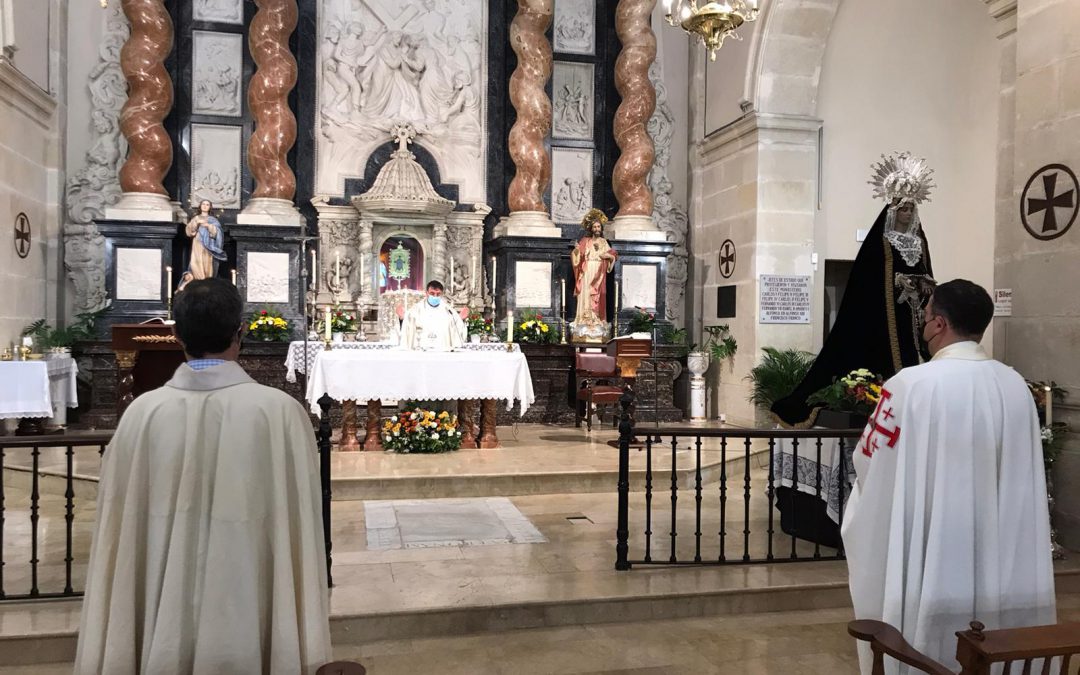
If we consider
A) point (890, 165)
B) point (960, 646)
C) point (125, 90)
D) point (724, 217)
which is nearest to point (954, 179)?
point (724, 217)

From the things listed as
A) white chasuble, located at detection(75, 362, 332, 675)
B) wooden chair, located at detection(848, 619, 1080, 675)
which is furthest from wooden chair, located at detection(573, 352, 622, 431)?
white chasuble, located at detection(75, 362, 332, 675)

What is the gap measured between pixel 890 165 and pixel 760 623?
361 cm

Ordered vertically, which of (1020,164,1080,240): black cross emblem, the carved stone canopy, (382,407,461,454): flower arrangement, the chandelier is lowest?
(382,407,461,454): flower arrangement

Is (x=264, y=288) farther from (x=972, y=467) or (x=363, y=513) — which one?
(x=972, y=467)

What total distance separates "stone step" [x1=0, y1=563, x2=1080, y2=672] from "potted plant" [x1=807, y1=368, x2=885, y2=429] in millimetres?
1211

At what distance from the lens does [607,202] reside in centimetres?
1413

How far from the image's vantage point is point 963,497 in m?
3.15

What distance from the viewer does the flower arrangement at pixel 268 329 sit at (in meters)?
11.6

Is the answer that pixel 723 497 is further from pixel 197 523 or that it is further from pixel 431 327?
pixel 431 327

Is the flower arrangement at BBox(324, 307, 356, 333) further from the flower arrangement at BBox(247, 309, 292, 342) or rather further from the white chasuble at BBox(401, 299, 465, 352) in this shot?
the white chasuble at BBox(401, 299, 465, 352)

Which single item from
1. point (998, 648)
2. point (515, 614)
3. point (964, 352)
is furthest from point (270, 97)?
point (998, 648)

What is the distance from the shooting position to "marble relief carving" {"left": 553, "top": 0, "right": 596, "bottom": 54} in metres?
13.9

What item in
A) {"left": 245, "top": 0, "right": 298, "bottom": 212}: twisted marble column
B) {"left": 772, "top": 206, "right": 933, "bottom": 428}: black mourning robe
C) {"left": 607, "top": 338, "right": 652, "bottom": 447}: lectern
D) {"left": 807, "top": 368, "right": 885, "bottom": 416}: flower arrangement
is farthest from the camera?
{"left": 245, "top": 0, "right": 298, "bottom": 212}: twisted marble column

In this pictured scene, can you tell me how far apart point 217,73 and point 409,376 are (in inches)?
275
